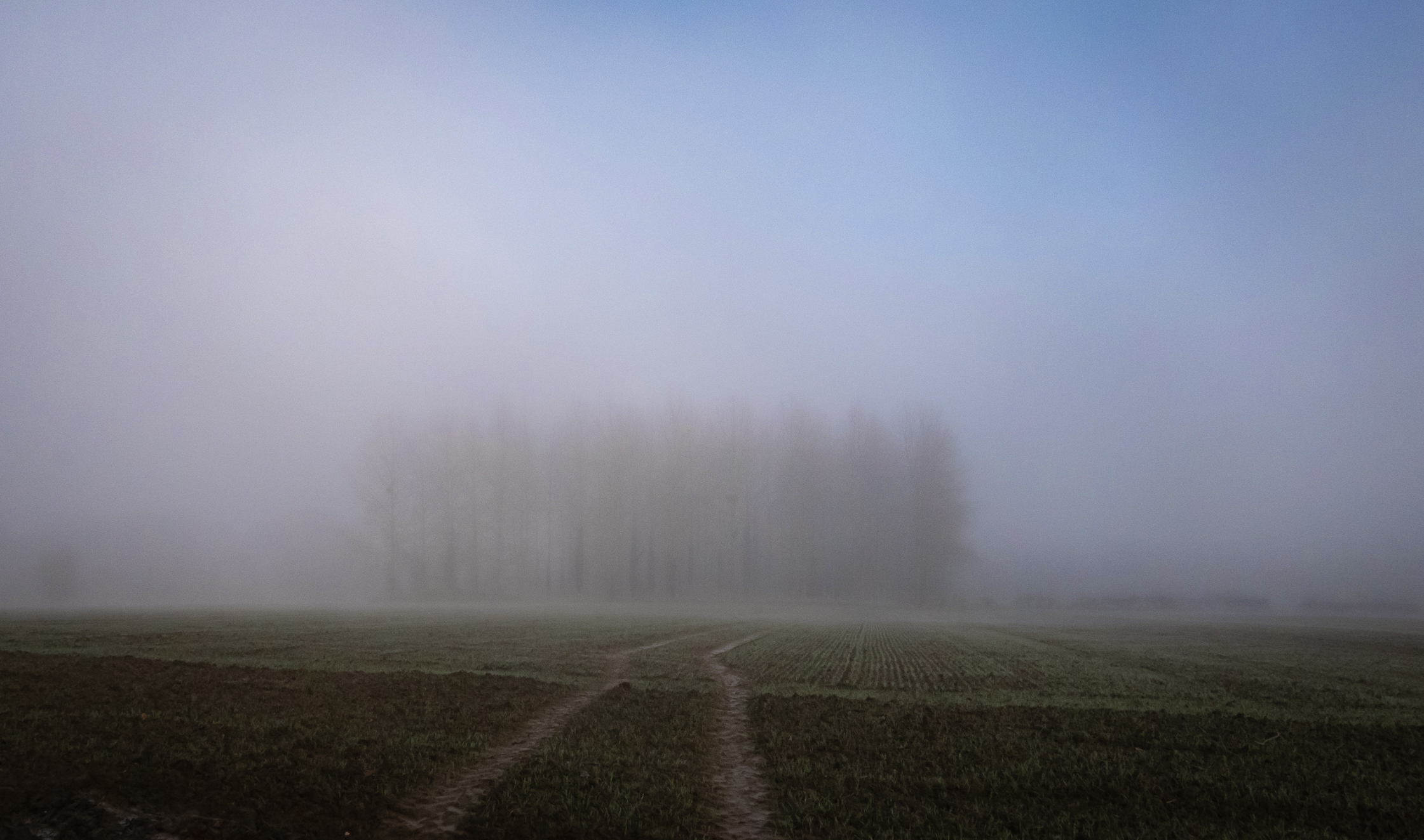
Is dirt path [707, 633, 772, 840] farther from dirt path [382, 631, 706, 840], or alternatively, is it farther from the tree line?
the tree line

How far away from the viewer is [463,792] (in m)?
10.9

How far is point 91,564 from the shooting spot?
211 feet

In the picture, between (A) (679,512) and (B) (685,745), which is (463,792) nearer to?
(B) (685,745)

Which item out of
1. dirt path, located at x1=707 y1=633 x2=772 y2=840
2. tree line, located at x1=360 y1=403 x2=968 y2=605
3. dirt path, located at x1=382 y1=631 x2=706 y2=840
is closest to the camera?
dirt path, located at x1=382 y1=631 x2=706 y2=840

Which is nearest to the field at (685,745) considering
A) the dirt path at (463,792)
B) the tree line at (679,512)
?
the dirt path at (463,792)

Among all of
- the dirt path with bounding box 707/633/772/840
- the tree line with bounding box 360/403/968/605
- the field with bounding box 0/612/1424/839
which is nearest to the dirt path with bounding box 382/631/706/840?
the field with bounding box 0/612/1424/839

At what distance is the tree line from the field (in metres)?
47.6

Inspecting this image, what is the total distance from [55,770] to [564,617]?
37.3 m

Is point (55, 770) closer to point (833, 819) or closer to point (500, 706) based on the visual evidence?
point (500, 706)

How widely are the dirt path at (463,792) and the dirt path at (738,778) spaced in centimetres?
358

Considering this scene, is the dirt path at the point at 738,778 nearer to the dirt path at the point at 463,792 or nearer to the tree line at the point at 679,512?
the dirt path at the point at 463,792

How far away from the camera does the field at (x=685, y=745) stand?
9.81m

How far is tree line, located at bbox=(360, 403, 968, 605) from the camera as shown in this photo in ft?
242

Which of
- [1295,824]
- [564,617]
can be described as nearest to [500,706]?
[1295,824]
